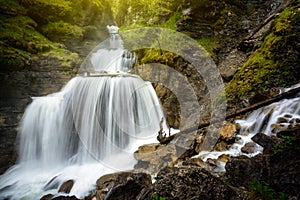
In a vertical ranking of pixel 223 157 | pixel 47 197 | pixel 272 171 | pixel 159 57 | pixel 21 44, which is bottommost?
pixel 47 197

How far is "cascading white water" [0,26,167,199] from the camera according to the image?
7621 millimetres

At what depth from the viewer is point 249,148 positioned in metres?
4.13

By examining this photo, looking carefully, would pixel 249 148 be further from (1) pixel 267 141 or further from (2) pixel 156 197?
(2) pixel 156 197

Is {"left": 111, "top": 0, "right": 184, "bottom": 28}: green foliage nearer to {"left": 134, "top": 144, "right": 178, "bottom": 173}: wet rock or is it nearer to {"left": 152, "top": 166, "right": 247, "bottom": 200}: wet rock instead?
{"left": 134, "top": 144, "right": 178, "bottom": 173}: wet rock

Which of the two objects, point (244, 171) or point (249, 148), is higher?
point (244, 171)

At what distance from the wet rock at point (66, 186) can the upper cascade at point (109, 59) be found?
6.78 meters

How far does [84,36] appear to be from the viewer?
14648mm

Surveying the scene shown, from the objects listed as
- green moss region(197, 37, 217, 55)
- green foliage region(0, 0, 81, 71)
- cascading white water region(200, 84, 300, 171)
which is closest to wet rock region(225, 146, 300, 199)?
cascading white water region(200, 84, 300, 171)

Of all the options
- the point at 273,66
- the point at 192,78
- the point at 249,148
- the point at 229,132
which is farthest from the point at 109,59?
the point at 249,148

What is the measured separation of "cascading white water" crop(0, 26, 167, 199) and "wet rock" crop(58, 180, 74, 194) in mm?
569

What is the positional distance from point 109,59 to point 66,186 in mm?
10644

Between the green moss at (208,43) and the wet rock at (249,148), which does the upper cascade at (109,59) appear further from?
the wet rock at (249,148)

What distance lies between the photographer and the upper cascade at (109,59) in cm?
1276

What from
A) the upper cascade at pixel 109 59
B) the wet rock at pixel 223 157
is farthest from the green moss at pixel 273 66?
the upper cascade at pixel 109 59
